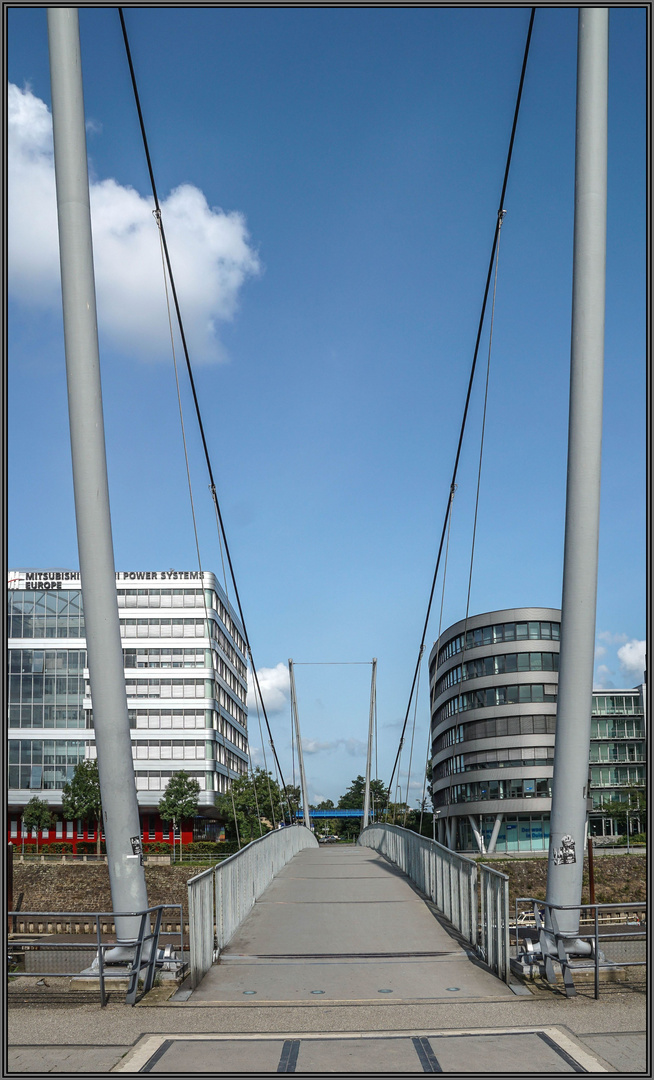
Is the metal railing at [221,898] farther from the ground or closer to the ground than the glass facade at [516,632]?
closer to the ground

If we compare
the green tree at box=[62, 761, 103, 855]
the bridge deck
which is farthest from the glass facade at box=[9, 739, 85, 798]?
the bridge deck

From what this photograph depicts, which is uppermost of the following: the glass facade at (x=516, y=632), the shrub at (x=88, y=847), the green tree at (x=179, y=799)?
the glass facade at (x=516, y=632)

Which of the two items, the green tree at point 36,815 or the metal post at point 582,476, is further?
the green tree at point 36,815

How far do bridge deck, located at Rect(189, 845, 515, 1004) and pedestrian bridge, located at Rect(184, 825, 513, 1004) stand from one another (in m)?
0.01

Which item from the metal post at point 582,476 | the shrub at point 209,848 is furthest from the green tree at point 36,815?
the metal post at point 582,476

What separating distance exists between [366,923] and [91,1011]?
7405mm

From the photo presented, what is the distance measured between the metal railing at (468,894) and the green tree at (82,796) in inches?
2165

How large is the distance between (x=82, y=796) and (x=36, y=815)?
5571mm

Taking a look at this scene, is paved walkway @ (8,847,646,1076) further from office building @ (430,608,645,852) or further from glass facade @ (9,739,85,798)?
glass facade @ (9,739,85,798)

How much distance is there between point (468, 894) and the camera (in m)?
12.9

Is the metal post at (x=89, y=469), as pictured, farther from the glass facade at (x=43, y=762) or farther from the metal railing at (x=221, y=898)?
the glass facade at (x=43, y=762)

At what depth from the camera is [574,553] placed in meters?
10.1

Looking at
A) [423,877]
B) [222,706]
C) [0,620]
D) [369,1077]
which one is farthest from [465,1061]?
[222,706]

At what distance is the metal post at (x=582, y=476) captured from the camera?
32.6 ft
